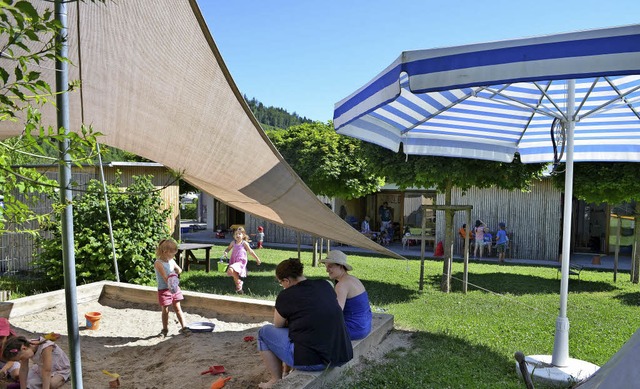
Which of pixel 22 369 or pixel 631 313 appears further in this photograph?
pixel 631 313

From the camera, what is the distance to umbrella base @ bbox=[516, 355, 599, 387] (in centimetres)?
445

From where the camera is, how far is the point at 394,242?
75.5 feet

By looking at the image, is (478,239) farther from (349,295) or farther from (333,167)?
(349,295)

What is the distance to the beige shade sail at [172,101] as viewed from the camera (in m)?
2.88

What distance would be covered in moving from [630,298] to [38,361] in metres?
9.83

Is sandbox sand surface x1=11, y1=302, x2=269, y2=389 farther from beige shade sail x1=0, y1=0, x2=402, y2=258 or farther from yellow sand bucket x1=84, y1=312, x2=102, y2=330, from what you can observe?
beige shade sail x1=0, y1=0, x2=402, y2=258

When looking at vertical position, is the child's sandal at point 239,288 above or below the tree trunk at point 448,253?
below

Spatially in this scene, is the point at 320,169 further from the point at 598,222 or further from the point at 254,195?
the point at 598,222

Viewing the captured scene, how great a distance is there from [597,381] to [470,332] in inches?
210

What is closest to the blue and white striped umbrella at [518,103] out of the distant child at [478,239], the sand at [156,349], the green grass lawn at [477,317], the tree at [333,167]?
the green grass lawn at [477,317]

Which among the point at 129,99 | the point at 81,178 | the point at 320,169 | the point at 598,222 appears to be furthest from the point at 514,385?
the point at 598,222

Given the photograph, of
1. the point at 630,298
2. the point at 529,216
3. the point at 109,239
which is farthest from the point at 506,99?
the point at 529,216

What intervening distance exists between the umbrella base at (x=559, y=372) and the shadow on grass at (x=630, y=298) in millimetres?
4911

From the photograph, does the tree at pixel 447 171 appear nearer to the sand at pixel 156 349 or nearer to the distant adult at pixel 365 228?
the sand at pixel 156 349
